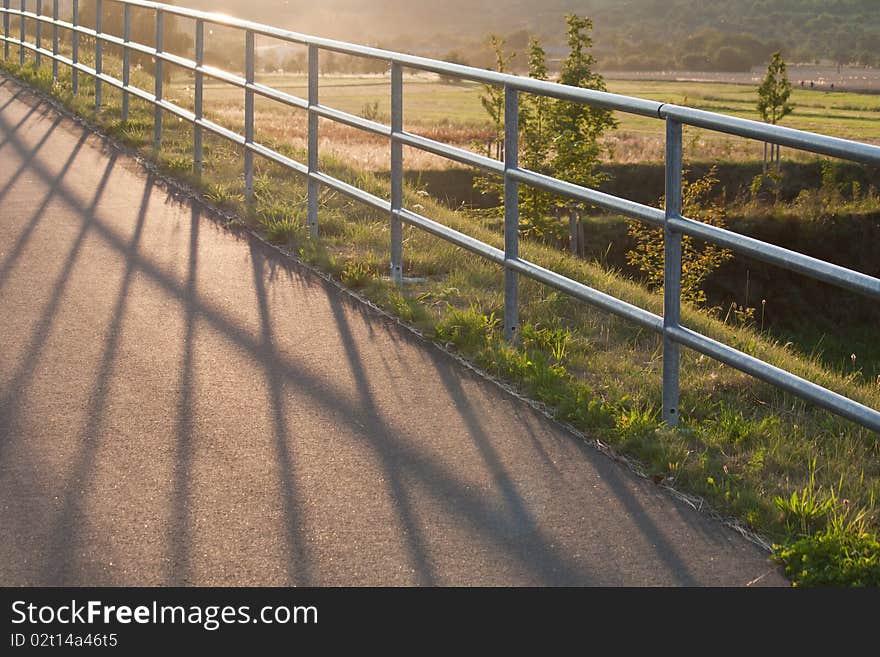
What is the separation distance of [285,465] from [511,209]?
1.95 meters

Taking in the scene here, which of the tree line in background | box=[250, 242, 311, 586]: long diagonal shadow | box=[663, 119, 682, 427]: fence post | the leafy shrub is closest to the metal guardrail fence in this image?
box=[663, 119, 682, 427]: fence post

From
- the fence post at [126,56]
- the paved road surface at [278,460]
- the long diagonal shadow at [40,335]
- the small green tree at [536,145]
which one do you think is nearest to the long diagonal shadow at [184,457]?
the paved road surface at [278,460]

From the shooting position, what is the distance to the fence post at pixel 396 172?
730 centimetres

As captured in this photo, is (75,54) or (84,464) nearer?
(84,464)

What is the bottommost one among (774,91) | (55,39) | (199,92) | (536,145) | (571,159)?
(571,159)

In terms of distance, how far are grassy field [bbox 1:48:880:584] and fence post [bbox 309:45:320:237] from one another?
113 millimetres

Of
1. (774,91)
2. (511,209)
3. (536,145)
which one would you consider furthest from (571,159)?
(774,91)

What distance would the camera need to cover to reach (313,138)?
27.9 feet

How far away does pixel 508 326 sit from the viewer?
6594 mm

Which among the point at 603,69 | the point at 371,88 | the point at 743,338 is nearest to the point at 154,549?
the point at 743,338

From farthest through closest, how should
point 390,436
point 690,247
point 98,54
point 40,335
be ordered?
point 690,247 → point 98,54 → point 40,335 → point 390,436

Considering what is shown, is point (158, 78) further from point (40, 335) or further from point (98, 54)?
point (40, 335)
